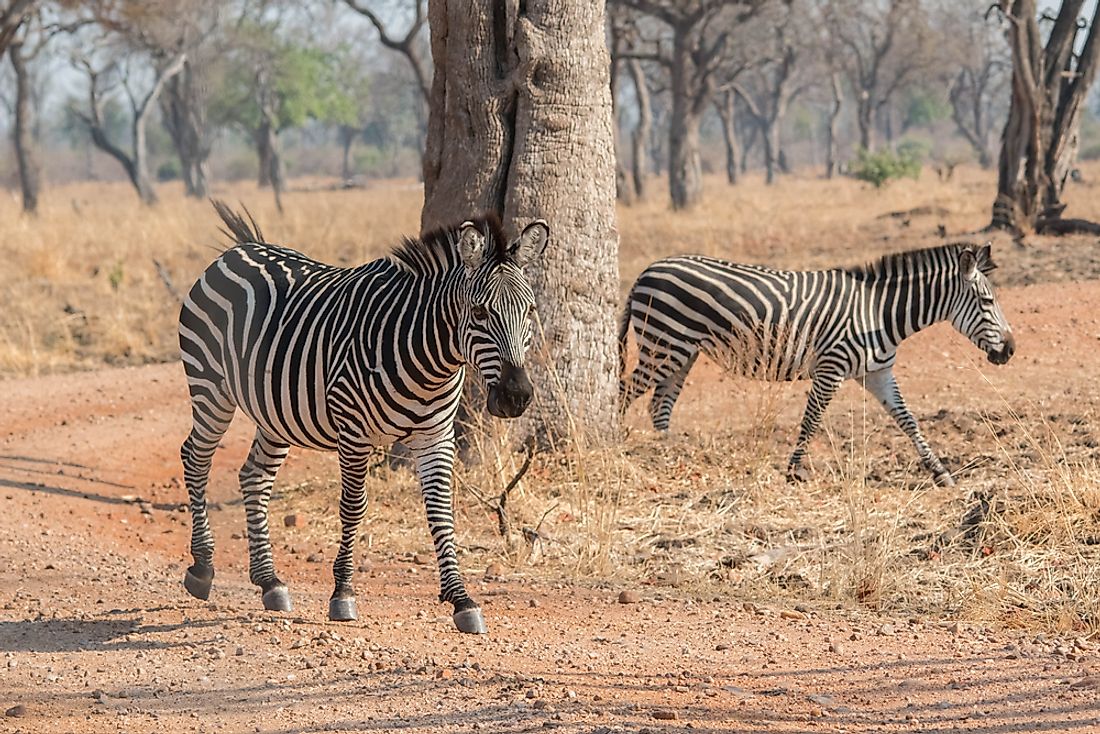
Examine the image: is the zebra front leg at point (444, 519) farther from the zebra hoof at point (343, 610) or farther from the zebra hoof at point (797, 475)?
the zebra hoof at point (797, 475)

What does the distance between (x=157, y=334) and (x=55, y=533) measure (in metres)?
6.36

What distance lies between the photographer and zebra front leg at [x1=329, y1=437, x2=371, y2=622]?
15.8 ft

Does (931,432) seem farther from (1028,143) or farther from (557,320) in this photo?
(1028,143)

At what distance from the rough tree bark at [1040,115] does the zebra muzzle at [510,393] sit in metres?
11.9

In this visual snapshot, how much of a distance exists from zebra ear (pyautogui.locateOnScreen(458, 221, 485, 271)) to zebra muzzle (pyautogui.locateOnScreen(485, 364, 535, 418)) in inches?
16.0

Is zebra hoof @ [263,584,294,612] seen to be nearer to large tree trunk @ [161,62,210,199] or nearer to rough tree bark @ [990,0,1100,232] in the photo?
rough tree bark @ [990,0,1100,232]

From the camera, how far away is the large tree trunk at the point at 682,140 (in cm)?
2338

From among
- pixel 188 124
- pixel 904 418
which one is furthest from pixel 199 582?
pixel 188 124

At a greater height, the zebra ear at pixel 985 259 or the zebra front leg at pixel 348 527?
the zebra ear at pixel 985 259

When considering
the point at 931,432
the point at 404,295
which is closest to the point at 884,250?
the point at 931,432

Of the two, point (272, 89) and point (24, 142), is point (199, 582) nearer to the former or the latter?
point (24, 142)

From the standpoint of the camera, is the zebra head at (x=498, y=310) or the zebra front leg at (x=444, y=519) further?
the zebra front leg at (x=444, y=519)

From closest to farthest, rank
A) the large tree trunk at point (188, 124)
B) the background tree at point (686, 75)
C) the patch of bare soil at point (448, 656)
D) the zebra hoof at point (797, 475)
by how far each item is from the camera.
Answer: the patch of bare soil at point (448, 656) < the zebra hoof at point (797, 475) < the background tree at point (686, 75) < the large tree trunk at point (188, 124)

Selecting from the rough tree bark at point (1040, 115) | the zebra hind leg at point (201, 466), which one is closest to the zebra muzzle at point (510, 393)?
the zebra hind leg at point (201, 466)
